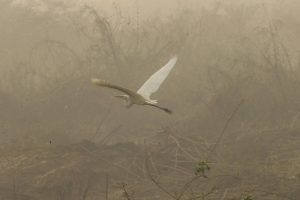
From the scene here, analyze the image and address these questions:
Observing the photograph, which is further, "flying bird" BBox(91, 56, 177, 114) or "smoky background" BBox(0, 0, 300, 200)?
"smoky background" BBox(0, 0, 300, 200)

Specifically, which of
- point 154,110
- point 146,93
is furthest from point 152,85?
point 154,110

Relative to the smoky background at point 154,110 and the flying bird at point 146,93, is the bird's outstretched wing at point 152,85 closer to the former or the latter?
the flying bird at point 146,93

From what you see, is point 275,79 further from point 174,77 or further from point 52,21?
point 52,21

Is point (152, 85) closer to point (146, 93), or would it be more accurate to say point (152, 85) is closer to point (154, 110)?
point (146, 93)

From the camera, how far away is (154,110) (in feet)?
20.8

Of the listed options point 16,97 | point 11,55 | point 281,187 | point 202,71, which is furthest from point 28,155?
point 11,55

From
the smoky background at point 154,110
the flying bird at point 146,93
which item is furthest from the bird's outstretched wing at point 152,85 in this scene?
the smoky background at point 154,110

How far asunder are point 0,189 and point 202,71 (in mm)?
2968

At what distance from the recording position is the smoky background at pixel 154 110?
4551 mm

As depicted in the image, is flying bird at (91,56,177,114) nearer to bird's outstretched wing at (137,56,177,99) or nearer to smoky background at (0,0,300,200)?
bird's outstretched wing at (137,56,177,99)

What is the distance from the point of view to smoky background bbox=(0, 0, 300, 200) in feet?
14.9

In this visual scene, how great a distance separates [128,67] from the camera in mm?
6293

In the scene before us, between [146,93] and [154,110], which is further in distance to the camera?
[154,110]

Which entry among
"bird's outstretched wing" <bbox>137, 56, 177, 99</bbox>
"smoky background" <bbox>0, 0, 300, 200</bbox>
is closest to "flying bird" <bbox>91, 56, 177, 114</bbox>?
"bird's outstretched wing" <bbox>137, 56, 177, 99</bbox>
